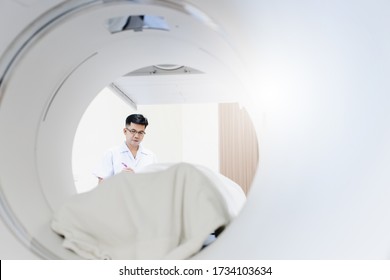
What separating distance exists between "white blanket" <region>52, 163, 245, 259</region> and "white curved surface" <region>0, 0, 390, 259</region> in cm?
5

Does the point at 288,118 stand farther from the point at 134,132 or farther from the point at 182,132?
the point at 182,132

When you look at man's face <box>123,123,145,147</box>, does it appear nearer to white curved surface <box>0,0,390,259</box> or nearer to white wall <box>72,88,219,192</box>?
white wall <box>72,88,219,192</box>

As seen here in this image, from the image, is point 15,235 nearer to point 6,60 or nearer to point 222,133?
point 6,60

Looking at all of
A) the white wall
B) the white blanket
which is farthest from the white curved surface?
the white wall

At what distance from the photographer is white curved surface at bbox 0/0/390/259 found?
574 millimetres

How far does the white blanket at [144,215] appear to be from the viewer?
33.0 inches

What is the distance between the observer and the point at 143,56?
1.31 m

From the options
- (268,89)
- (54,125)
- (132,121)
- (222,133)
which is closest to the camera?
(268,89)

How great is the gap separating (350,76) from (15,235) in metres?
0.66

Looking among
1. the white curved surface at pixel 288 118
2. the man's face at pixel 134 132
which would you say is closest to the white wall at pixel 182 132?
the man's face at pixel 134 132

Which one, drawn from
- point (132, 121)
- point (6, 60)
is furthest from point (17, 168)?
point (132, 121)

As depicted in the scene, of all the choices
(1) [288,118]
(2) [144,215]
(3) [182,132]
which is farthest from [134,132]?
(1) [288,118]

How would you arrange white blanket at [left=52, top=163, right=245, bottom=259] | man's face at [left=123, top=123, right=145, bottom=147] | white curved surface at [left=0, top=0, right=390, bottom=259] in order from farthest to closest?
man's face at [left=123, top=123, right=145, bottom=147], white blanket at [left=52, top=163, right=245, bottom=259], white curved surface at [left=0, top=0, right=390, bottom=259]

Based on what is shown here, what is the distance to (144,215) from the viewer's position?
0.88 metres
